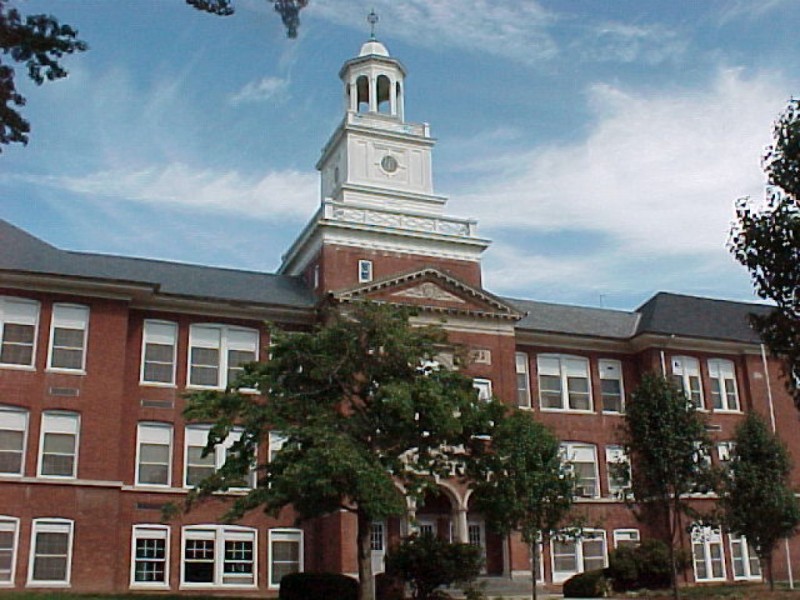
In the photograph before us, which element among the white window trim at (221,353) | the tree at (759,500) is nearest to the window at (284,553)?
the white window trim at (221,353)

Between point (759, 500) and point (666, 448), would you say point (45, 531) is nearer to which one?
point (666, 448)

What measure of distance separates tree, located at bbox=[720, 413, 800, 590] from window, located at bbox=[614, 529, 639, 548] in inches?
285

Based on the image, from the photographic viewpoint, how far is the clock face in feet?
140

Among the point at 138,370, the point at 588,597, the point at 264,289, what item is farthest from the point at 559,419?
the point at 138,370

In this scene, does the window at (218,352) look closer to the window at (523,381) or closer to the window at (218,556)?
the window at (218,556)

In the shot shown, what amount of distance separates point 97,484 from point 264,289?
10.1m

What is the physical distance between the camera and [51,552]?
100 feet

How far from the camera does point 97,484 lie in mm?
31547

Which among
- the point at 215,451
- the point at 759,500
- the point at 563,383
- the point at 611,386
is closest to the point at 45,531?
the point at 215,451

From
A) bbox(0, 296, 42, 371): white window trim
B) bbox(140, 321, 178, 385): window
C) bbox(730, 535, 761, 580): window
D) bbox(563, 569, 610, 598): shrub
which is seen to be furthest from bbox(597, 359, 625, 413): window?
bbox(0, 296, 42, 371): white window trim

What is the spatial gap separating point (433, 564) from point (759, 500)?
11.6m

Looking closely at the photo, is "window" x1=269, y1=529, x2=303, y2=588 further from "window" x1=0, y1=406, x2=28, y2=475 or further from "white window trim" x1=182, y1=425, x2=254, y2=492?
"window" x1=0, y1=406, x2=28, y2=475

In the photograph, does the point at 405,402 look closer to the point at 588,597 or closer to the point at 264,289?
the point at 588,597

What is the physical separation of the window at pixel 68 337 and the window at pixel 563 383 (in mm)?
18235
